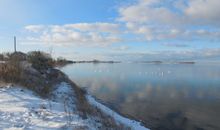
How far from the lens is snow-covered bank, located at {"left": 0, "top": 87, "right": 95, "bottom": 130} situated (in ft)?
25.5

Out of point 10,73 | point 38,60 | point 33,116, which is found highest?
point 38,60

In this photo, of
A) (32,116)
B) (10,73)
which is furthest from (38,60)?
(32,116)

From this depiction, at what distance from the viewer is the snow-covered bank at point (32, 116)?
7.79 m

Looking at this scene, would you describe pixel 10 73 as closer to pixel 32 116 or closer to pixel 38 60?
pixel 32 116

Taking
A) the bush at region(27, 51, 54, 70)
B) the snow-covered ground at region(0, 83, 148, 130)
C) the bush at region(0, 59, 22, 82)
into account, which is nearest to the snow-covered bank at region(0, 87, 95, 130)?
the snow-covered ground at region(0, 83, 148, 130)

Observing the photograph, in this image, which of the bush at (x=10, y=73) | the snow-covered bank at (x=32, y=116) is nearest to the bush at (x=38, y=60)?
the bush at (x=10, y=73)

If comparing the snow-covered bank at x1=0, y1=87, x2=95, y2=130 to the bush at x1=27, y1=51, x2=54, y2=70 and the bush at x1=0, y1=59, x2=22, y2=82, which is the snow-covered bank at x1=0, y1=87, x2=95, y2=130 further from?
the bush at x1=27, y1=51, x2=54, y2=70

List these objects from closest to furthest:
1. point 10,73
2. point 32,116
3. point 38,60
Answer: point 32,116
point 10,73
point 38,60

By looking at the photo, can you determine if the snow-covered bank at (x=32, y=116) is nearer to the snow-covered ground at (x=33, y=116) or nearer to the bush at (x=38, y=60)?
the snow-covered ground at (x=33, y=116)

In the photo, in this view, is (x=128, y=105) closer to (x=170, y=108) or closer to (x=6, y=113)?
(x=170, y=108)

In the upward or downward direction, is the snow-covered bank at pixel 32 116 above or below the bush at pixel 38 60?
below

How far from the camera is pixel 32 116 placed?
8.60 metres

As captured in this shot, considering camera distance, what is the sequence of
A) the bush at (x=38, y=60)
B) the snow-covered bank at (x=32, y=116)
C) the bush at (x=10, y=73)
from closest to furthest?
the snow-covered bank at (x=32, y=116), the bush at (x=10, y=73), the bush at (x=38, y=60)

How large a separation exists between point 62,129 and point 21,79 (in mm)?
7771
